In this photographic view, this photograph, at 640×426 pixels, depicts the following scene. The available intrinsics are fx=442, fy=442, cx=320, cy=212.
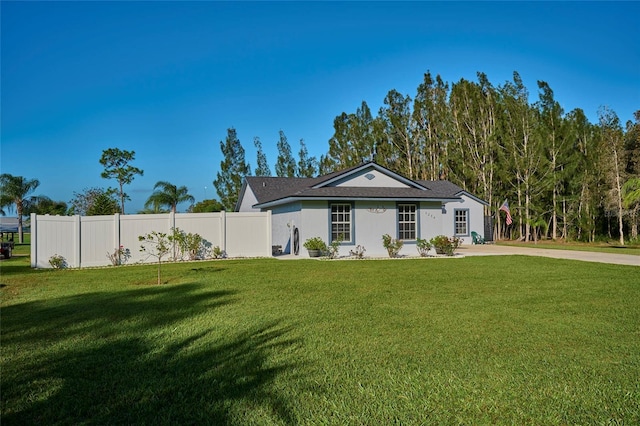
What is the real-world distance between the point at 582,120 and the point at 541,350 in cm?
3339

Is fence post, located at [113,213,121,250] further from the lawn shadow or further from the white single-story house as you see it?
the lawn shadow

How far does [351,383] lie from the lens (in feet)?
14.0

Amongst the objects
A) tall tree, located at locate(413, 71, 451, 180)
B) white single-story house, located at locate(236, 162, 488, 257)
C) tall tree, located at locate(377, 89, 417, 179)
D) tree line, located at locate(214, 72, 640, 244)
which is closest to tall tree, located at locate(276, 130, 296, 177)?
tree line, located at locate(214, 72, 640, 244)

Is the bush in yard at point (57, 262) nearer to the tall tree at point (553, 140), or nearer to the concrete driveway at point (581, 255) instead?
the concrete driveway at point (581, 255)

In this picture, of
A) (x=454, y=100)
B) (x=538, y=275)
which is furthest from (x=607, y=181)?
(x=538, y=275)

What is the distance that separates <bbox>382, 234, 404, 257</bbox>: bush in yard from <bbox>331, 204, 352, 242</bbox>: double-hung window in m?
1.53

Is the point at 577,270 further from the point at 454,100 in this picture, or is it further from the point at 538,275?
the point at 454,100

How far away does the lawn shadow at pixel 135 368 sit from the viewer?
12.1ft

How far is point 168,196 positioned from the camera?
36719 millimetres

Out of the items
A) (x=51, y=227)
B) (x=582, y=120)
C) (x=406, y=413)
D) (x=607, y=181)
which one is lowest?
(x=406, y=413)

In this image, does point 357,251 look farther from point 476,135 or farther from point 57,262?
point 476,135

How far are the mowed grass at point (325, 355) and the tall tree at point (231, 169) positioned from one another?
33.1 metres

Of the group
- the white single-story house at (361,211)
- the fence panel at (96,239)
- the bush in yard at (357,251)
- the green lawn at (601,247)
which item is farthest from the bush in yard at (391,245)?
the fence panel at (96,239)

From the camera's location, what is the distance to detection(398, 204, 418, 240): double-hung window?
20.3 metres
